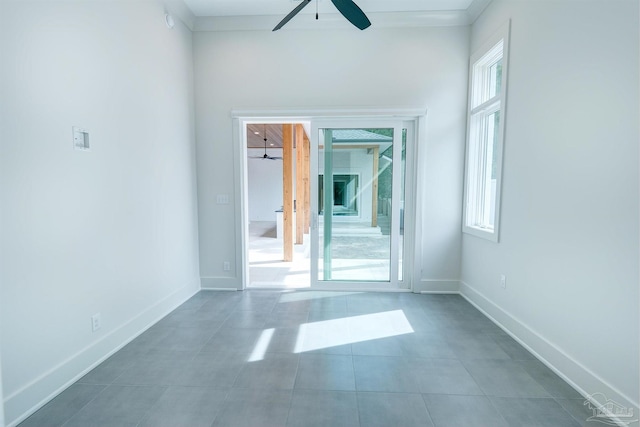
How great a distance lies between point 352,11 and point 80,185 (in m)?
2.32

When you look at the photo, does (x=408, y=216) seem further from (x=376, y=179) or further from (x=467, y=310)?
(x=467, y=310)

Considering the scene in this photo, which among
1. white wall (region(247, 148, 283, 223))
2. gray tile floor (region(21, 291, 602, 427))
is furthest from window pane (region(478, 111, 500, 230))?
white wall (region(247, 148, 283, 223))

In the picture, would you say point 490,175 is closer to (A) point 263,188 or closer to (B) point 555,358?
(B) point 555,358

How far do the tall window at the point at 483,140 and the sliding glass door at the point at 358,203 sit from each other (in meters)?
0.76

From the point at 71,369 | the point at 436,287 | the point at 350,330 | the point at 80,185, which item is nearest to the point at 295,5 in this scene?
the point at 80,185

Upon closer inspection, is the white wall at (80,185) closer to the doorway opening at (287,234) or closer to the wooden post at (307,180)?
the doorway opening at (287,234)

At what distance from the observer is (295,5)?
10.8 ft

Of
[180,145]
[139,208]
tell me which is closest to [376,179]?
[180,145]

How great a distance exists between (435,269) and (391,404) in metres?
2.24

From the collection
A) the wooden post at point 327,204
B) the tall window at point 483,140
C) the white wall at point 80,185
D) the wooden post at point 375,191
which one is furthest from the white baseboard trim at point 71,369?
the tall window at point 483,140

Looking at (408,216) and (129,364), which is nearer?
(129,364)

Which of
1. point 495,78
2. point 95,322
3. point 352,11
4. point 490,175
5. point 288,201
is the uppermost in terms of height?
point 352,11

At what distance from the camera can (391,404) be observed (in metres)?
1.80

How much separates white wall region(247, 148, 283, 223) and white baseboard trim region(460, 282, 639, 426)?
1035 cm
